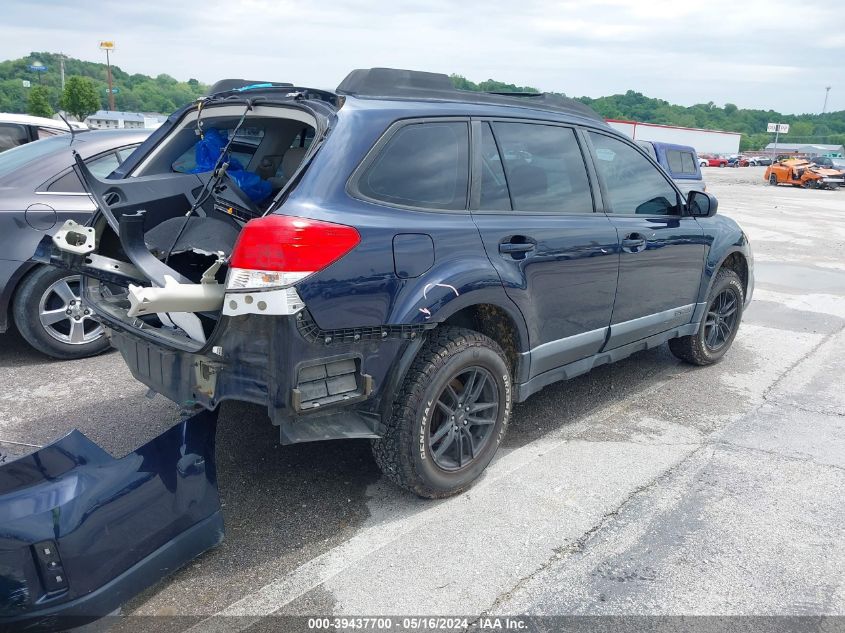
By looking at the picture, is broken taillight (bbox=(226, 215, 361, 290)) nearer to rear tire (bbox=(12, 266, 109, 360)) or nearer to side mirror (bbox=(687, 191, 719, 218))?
rear tire (bbox=(12, 266, 109, 360))

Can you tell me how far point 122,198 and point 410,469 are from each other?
2.03m

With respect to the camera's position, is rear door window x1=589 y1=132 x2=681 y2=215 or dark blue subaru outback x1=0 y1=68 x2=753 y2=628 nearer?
dark blue subaru outback x1=0 y1=68 x2=753 y2=628

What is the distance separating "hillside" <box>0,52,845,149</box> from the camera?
75250 millimetres

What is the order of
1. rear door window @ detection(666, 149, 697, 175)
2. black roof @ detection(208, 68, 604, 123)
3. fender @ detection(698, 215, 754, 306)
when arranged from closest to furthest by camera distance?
black roof @ detection(208, 68, 604, 123) < fender @ detection(698, 215, 754, 306) < rear door window @ detection(666, 149, 697, 175)

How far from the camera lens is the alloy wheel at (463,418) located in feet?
11.2

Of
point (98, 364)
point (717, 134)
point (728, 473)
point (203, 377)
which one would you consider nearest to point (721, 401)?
point (728, 473)

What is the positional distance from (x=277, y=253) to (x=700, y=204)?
3353 millimetres

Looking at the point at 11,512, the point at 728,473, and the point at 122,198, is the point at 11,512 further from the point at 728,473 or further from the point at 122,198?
the point at 728,473

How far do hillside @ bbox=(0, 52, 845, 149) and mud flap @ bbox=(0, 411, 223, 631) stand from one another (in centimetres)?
5168

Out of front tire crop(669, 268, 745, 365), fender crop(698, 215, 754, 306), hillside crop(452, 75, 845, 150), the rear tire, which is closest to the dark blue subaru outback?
fender crop(698, 215, 754, 306)

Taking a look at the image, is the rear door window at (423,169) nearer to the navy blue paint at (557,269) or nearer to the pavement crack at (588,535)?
the navy blue paint at (557,269)

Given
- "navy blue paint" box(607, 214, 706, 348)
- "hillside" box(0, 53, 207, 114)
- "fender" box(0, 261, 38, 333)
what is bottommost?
"fender" box(0, 261, 38, 333)

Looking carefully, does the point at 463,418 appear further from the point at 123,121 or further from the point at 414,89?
the point at 123,121

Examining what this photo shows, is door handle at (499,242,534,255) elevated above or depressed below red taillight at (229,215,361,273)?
below
